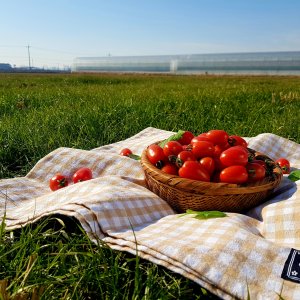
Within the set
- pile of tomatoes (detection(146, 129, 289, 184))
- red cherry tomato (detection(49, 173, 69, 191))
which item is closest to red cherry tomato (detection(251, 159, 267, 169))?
pile of tomatoes (detection(146, 129, 289, 184))

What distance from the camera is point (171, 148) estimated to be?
2508 mm

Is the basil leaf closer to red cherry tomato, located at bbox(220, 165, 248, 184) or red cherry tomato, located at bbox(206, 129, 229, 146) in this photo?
red cherry tomato, located at bbox(220, 165, 248, 184)

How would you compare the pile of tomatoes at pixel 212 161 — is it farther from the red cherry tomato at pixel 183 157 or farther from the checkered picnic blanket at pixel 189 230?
the checkered picnic blanket at pixel 189 230

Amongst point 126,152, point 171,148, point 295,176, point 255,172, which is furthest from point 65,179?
point 295,176

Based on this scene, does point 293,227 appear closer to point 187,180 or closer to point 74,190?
point 187,180

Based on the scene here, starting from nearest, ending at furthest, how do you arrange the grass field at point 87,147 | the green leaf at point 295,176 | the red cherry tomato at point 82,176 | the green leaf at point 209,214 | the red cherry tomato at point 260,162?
the grass field at point 87,147
the green leaf at point 209,214
the red cherry tomato at point 260,162
the green leaf at point 295,176
the red cherry tomato at point 82,176

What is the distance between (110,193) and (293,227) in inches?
40.1

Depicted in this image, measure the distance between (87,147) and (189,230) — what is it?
2249 mm

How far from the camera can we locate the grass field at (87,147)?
4.90ft

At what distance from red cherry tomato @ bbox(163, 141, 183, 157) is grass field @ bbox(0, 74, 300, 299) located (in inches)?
31.1

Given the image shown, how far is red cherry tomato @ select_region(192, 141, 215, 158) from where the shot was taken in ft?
7.97

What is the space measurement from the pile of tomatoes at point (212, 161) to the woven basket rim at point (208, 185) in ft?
0.17

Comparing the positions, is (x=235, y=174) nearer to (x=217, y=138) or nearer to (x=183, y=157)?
(x=183, y=157)

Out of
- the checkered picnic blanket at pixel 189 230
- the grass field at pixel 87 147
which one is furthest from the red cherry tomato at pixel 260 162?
the grass field at pixel 87 147
